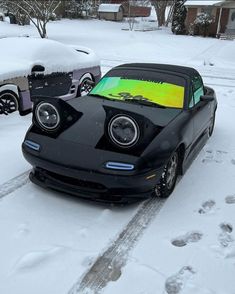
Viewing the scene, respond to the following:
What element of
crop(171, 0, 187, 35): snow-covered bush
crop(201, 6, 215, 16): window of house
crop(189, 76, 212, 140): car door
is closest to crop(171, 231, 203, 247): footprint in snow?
crop(189, 76, 212, 140): car door

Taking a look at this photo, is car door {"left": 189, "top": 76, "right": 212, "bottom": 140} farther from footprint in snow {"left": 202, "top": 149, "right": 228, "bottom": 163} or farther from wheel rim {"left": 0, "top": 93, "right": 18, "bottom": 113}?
wheel rim {"left": 0, "top": 93, "right": 18, "bottom": 113}

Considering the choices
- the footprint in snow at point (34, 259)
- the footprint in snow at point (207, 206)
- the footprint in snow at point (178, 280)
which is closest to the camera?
the footprint in snow at point (178, 280)

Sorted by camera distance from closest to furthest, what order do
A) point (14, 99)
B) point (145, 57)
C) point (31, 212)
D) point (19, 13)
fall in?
point (31, 212) < point (14, 99) < point (145, 57) < point (19, 13)

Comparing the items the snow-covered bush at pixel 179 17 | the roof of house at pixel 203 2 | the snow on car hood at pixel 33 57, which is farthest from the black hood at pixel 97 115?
the snow-covered bush at pixel 179 17

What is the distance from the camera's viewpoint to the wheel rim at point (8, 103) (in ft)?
20.7

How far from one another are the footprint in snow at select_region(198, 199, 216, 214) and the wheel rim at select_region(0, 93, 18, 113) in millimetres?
3860

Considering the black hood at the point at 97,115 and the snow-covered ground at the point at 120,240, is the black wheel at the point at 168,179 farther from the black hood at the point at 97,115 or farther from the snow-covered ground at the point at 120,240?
the black hood at the point at 97,115

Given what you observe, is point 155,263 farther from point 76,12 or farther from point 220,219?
point 76,12

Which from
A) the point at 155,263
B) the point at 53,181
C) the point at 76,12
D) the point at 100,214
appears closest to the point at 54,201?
the point at 53,181

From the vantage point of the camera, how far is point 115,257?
3.15 m

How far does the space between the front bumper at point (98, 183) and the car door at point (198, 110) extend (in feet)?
4.25

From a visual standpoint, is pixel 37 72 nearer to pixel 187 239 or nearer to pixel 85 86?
pixel 85 86

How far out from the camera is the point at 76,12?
41594 mm

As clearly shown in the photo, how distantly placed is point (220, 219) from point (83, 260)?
1.55 meters
